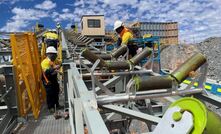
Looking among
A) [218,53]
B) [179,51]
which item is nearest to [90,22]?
[179,51]

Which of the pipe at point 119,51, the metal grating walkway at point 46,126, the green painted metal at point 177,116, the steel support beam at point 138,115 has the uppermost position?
the pipe at point 119,51

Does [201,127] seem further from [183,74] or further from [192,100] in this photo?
[183,74]

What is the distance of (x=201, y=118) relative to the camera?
1.25 m

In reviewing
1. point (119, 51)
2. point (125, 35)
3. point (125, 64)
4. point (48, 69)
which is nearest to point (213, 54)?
point (125, 35)

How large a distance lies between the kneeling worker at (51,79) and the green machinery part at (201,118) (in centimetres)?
489

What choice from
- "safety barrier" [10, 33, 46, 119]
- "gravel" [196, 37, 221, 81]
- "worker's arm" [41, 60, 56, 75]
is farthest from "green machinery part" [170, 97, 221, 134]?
"gravel" [196, 37, 221, 81]

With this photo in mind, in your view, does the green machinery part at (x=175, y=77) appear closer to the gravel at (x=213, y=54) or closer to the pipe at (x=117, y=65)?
the pipe at (x=117, y=65)

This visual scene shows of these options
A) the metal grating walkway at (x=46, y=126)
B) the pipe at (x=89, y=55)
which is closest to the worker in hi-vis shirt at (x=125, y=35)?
the metal grating walkway at (x=46, y=126)

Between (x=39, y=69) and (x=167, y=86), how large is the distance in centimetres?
583

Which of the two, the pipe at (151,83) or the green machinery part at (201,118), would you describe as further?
the pipe at (151,83)

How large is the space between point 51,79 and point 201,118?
5.34 m

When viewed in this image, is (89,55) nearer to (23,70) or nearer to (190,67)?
(190,67)

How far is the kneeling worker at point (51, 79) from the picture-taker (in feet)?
19.6

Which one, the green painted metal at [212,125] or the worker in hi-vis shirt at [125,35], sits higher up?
the worker in hi-vis shirt at [125,35]
